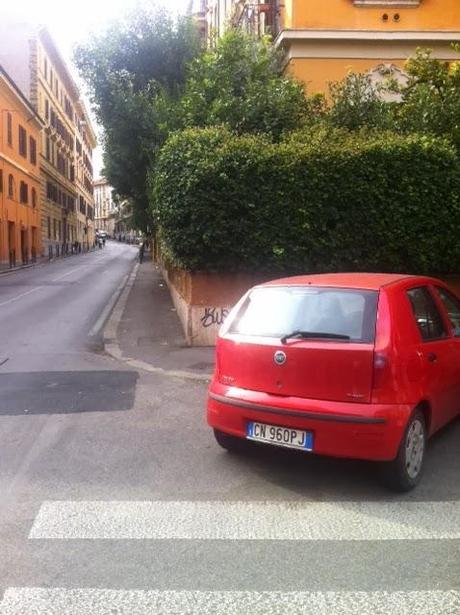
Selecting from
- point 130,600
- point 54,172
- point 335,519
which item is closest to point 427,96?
point 335,519

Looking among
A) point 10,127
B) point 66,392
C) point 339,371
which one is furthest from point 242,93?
point 10,127

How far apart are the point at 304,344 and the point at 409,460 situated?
1.10 meters

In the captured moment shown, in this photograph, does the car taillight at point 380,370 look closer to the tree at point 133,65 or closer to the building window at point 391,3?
the building window at point 391,3

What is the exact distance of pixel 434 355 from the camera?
197 inches

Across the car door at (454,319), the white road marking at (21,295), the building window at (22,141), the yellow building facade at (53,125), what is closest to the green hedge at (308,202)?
the car door at (454,319)

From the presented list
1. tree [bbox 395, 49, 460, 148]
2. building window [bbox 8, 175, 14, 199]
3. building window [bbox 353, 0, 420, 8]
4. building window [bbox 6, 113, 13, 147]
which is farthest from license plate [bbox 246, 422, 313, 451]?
building window [bbox 6, 113, 13, 147]

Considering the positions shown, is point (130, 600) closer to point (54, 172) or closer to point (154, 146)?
point (154, 146)

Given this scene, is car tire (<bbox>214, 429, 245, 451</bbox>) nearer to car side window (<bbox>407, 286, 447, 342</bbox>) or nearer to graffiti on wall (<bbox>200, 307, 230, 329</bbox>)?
car side window (<bbox>407, 286, 447, 342</bbox>)

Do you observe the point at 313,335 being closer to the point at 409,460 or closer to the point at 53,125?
the point at 409,460

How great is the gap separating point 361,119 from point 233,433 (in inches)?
374

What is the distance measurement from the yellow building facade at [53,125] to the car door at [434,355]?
47714 mm

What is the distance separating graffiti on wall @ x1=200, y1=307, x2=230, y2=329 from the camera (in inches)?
399

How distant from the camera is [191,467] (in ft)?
16.7

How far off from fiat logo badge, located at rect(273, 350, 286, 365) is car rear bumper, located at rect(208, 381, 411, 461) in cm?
25
